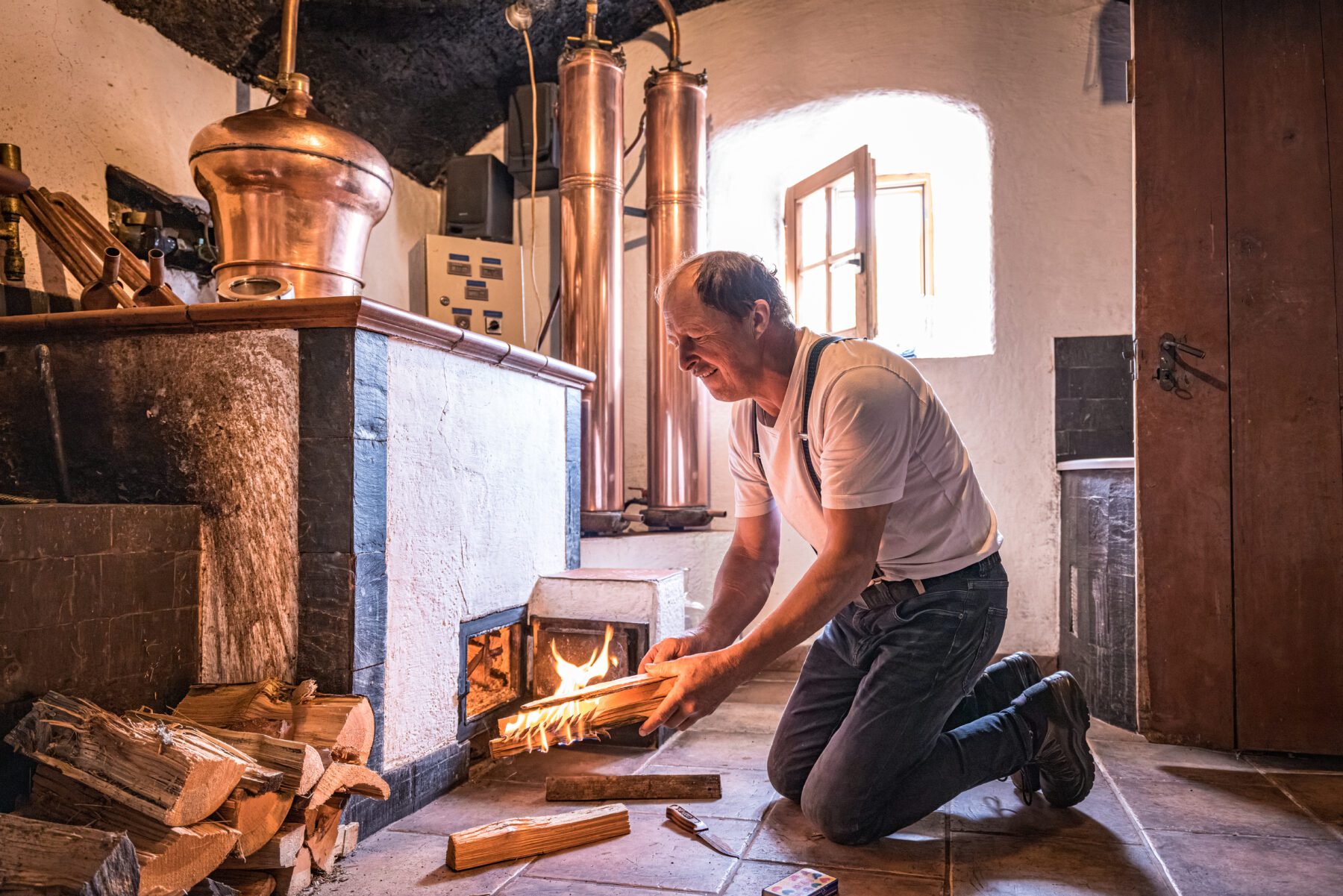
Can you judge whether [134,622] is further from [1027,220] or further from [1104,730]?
[1027,220]

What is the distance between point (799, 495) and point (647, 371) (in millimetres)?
2508

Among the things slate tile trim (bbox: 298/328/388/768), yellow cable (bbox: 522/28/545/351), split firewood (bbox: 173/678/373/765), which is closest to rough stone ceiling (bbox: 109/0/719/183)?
yellow cable (bbox: 522/28/545/351)

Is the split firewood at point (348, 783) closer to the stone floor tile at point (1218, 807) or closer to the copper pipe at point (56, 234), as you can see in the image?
the copper pipe at point (56, 234)

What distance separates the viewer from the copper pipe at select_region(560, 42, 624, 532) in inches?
179

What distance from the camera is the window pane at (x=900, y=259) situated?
507cm

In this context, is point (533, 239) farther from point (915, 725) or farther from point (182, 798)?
point (182, 798)

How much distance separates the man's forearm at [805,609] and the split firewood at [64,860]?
1.14 meters

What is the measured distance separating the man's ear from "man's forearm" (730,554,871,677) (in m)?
0.59

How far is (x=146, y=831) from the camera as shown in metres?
1.75

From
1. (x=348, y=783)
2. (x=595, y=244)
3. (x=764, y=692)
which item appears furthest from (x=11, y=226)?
(x=764, y=692)

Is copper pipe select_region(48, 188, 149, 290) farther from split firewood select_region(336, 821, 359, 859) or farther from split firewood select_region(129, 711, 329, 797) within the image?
split firewood select_region(336, 821, 359, 859)

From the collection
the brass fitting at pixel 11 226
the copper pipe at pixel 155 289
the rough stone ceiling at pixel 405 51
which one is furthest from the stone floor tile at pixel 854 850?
the rough stone ceiling at pixel 405 51

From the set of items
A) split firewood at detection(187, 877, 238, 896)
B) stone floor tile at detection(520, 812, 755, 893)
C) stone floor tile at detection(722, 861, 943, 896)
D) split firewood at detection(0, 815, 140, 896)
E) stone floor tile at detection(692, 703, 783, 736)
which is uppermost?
split firewood at detection(0, 815, 140, 896)

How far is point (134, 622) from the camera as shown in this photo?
2.28 meters
